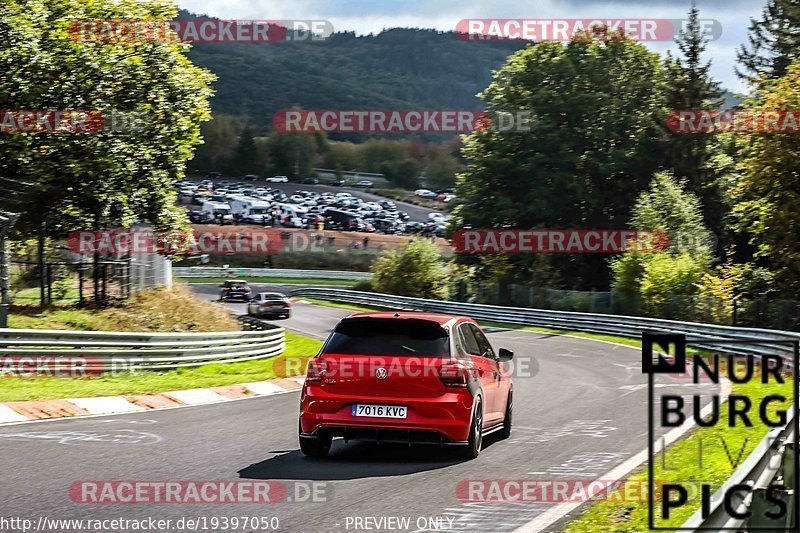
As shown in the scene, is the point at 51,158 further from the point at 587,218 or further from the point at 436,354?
the point at 587,218

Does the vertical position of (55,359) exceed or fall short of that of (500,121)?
it falls short

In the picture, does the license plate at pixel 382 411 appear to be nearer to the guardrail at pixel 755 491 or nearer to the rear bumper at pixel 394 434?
the rear bumper at pixel 394 434

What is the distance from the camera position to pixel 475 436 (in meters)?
11.6

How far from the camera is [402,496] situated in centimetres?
919

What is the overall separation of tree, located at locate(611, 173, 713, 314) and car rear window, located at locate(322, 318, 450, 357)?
33302 mm

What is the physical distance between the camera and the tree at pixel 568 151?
61594 mm

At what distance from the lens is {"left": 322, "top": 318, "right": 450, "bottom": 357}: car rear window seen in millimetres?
11461

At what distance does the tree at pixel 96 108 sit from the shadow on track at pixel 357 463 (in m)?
15.5

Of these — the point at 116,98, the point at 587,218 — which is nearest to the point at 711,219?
the point at 587,218

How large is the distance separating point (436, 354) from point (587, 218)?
53441mm

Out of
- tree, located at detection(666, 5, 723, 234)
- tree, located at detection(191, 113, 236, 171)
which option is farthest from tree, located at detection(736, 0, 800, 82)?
tree, located at detection(191, 113, 236, 171)

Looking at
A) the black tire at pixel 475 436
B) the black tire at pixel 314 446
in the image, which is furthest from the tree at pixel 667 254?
the black tire at pixel 314 446

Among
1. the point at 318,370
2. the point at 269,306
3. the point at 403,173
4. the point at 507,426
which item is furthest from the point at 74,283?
the point at 403,173

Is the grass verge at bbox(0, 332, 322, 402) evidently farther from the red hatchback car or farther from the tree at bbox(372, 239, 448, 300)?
the tree at bbox(372, 239, 448, 300)
